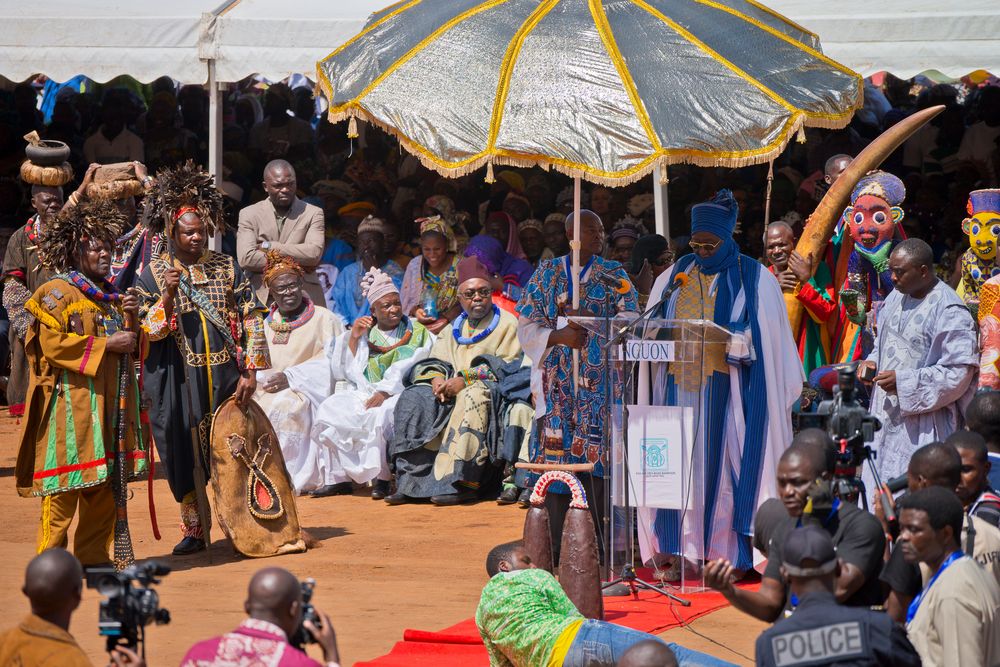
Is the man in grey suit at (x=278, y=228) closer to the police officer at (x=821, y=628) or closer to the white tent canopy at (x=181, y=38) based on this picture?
the white tent canopy at (x=181, y=38)

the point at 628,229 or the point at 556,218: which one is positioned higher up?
the point at 556,218

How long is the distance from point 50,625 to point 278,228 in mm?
8882

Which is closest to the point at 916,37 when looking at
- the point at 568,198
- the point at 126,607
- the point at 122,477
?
the point at 568,198

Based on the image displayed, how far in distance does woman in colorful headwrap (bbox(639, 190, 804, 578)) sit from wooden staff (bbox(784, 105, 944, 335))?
1468 millimetres

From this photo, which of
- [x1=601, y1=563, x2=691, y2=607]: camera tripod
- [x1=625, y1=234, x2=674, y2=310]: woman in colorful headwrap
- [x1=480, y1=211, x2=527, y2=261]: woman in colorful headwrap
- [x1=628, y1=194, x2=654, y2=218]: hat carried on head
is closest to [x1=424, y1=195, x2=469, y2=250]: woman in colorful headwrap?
[x1=480, y1=211, x2=527, y2=261]: woman in colorful headwrap

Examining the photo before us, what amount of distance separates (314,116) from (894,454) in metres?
9.25

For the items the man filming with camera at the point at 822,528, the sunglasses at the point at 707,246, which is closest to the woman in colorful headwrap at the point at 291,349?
the sunglasses at the point at 707,246

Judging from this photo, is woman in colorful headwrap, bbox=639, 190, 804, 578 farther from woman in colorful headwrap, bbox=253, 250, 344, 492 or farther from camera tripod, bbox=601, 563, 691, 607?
woman in colorful headwrap, bbox=253, 250, 344, 492

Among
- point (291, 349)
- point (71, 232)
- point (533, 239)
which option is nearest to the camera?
point (71, 232)

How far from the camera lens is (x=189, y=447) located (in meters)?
9.56

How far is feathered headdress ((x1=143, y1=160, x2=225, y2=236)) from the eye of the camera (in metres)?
9.52

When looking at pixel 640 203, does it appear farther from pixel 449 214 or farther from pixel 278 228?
pixel 278 228

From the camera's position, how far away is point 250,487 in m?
9.57

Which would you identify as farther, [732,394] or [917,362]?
[732,394]
